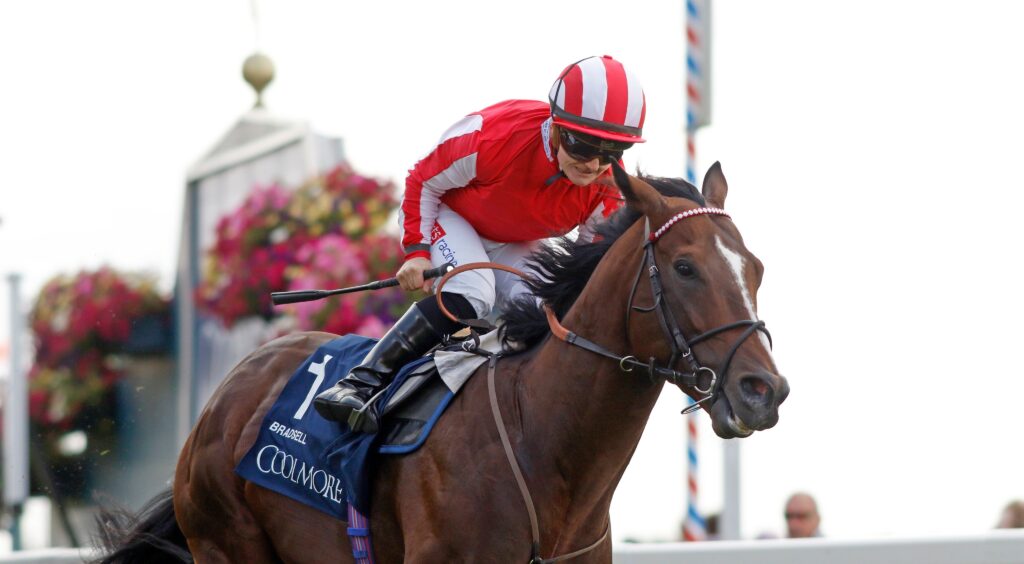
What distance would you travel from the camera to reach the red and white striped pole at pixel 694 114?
6582mm

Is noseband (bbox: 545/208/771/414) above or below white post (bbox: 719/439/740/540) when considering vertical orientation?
above

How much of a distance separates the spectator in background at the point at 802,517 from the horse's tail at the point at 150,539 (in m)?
3.10

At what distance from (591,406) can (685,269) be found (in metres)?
0.54

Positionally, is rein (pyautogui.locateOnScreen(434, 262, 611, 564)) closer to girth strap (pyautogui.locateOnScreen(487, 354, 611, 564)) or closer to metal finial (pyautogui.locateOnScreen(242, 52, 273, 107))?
girth strap (pyautogui.locateOnScreen(487, 354, 611, 564))

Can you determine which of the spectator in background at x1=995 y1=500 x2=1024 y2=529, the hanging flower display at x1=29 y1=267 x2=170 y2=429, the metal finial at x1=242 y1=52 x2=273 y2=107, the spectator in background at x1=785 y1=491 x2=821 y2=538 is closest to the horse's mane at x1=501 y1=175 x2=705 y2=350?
the spectator in background at x1=785 y1=491 x2=821 y2=538

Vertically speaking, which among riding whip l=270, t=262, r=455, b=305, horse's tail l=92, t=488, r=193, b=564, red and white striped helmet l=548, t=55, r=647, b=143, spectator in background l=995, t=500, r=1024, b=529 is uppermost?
red and white striped helmet l=548, t=55, r=647, b=143

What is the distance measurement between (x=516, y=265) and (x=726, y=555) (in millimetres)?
1823

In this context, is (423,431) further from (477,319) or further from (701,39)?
(701,39)

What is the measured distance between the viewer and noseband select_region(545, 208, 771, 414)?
3453mm

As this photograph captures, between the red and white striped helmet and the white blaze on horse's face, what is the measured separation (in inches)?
27.4

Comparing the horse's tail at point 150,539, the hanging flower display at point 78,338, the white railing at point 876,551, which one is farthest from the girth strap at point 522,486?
the hanging flower display at point 78,338

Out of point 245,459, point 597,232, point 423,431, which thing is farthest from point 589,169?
point 245,459

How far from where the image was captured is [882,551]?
5.67 meters

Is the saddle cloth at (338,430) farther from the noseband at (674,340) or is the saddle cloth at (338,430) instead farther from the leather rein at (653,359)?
the noseband at (674,340)
